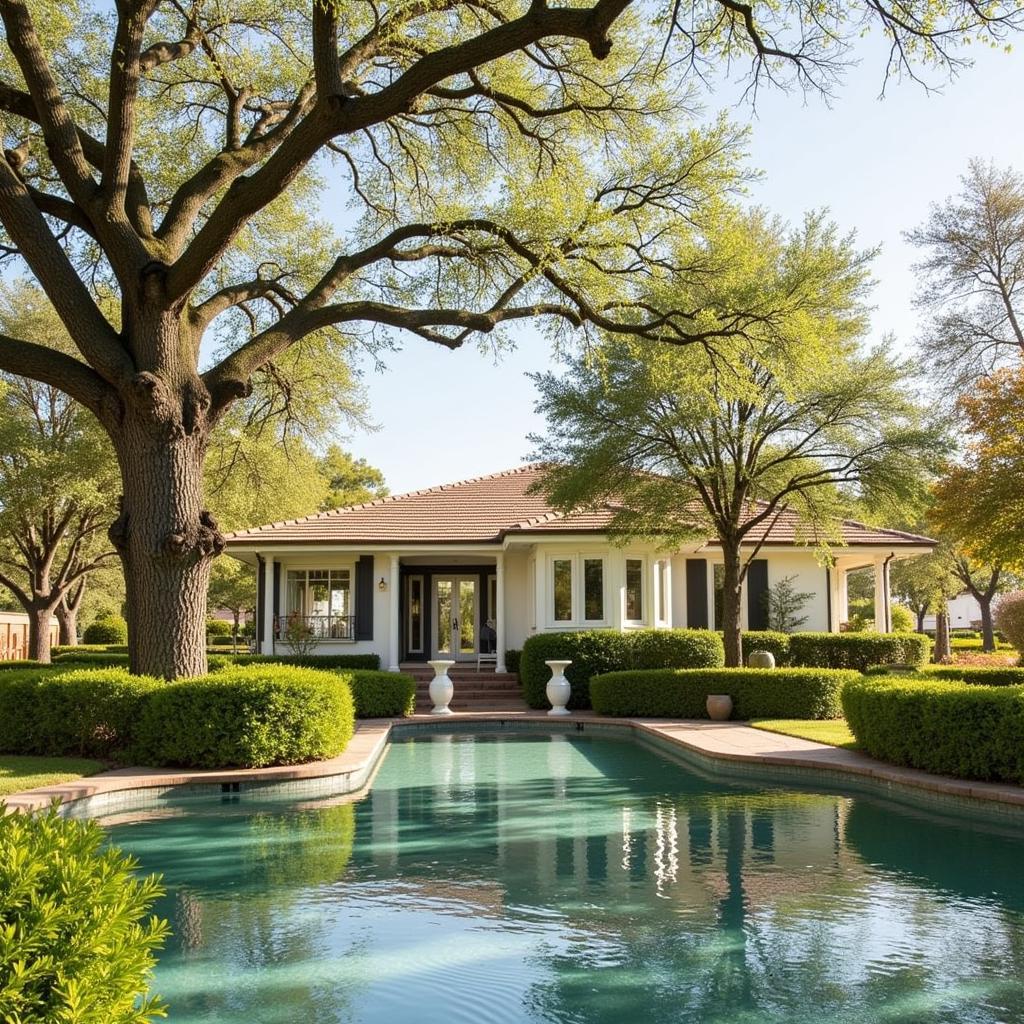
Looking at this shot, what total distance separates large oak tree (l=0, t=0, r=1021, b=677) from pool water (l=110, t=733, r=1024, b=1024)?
534 cm

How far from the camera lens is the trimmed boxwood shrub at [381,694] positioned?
60.8 ft

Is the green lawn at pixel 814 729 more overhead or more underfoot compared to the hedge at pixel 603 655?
more underfoot

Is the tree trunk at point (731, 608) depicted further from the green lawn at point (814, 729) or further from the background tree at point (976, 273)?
the background tree at point (976, 273)

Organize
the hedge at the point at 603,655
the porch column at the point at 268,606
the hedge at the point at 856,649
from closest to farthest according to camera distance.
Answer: the hedge at the point at 603,655 → the hedge at the point at 856,649 → the porch column at the point at 268,606

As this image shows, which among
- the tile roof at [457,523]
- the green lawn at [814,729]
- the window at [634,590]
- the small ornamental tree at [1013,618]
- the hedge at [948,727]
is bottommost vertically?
the green lawn at [814,729]

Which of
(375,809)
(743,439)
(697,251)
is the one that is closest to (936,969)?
(375,809)

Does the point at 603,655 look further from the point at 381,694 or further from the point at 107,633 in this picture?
the point at 107,633

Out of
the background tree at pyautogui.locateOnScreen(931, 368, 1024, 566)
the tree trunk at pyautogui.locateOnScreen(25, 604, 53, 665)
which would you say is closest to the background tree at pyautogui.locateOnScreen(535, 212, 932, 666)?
the background tree at pyautogui.locateOnScreen(931, 368, 1024, 566)

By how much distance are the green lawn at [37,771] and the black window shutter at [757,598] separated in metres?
17.0

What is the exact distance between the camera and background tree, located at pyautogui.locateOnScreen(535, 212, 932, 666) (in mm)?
17047

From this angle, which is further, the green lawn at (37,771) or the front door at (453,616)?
the front door at (453,616)

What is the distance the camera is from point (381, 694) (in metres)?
18.8

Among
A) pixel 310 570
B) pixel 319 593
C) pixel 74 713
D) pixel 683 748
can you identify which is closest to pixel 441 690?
pixel 319 593

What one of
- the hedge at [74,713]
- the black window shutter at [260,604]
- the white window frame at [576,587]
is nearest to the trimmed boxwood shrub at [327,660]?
the black window shutter at [260,604]
